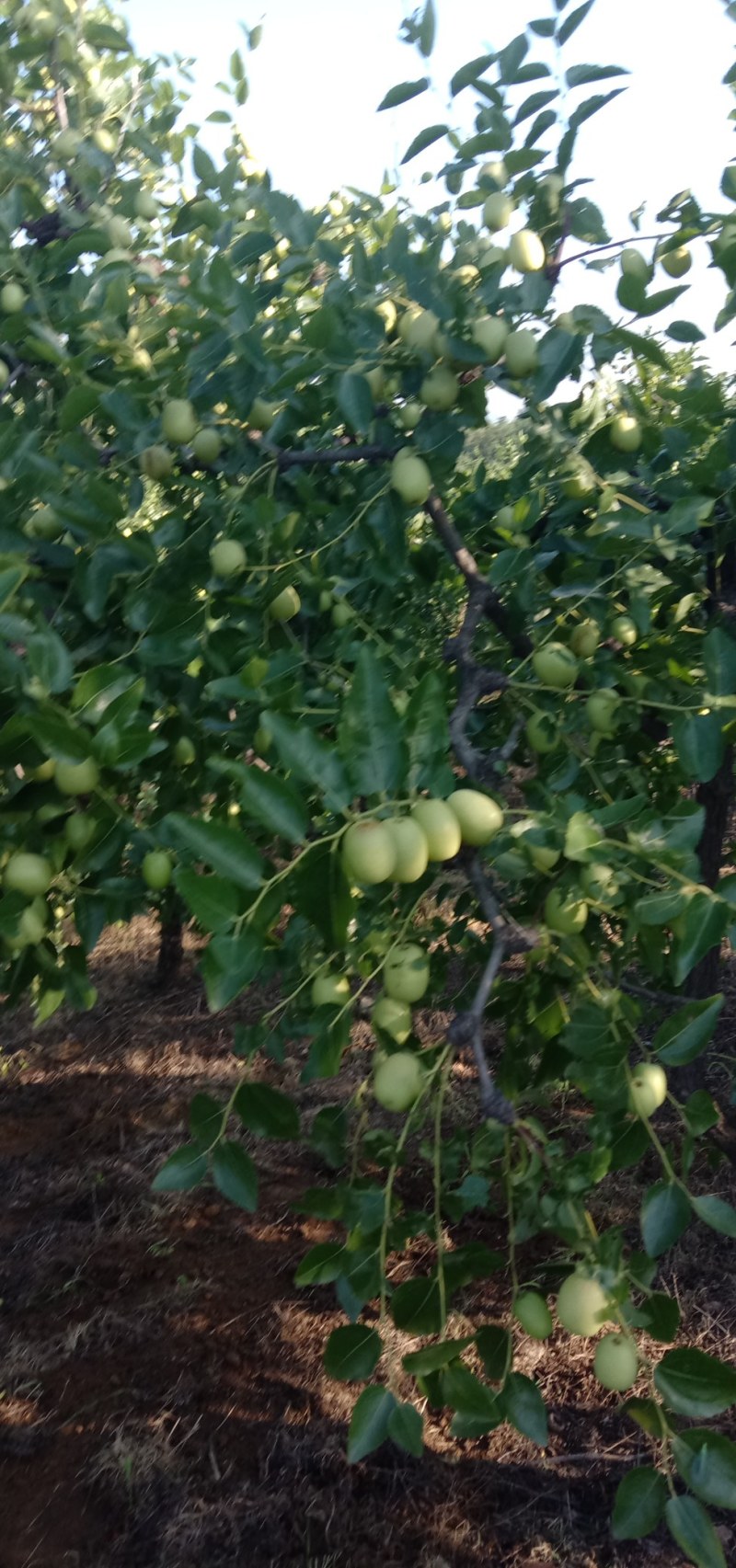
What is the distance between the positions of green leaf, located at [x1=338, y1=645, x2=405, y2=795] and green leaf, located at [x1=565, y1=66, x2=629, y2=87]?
3.27 feet

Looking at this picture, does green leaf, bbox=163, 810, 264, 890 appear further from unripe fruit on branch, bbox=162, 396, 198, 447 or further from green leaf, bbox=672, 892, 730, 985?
unripe fruit on branch, bbox=162, 396, 198, 447

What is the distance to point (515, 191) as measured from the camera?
150 cm

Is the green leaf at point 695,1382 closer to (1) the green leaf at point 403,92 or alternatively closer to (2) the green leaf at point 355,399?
(2) the green leaf at point 355,399

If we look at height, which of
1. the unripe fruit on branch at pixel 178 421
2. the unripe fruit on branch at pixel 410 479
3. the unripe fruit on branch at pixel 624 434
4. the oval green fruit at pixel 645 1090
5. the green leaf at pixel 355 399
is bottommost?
the oval green fruit at pixel 645 1090

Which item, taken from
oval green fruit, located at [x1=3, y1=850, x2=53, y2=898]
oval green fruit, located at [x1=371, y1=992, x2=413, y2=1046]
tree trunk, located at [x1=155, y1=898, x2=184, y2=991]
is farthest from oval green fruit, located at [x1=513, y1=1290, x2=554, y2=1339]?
tree trunk, located at [x1=155, y1=898, x2=184, y2=991]

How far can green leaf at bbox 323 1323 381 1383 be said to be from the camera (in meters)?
1.04

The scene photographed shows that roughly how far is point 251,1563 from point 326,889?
1.52m

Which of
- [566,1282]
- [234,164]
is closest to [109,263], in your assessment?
[234,164]

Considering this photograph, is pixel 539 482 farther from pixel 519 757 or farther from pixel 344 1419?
pixel 344 1419

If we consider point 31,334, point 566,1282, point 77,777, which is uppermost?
point 31,334

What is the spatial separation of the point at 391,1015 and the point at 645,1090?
0.88 ft

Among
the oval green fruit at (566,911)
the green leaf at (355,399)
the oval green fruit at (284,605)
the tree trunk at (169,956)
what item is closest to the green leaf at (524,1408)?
the oval green fruit at (566,911)

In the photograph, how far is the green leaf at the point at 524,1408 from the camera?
103 cm

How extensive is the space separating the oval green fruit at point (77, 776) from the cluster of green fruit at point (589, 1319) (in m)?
0.66
